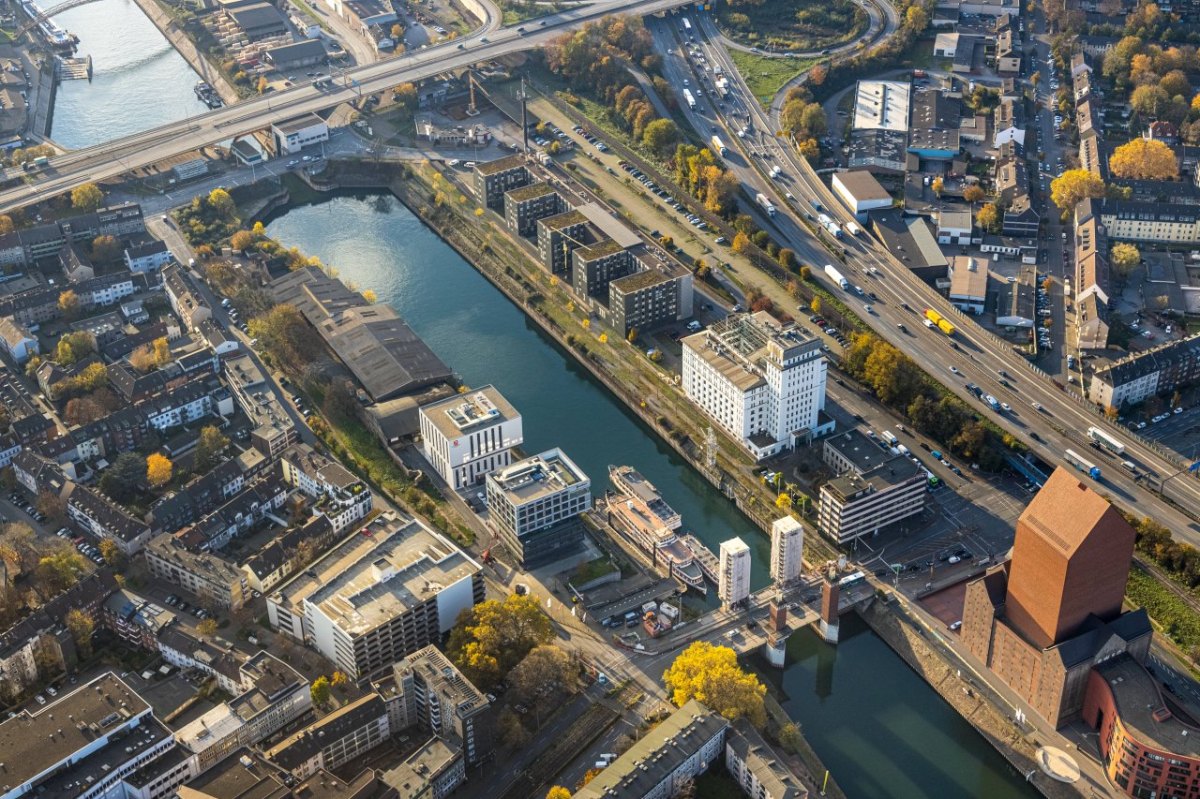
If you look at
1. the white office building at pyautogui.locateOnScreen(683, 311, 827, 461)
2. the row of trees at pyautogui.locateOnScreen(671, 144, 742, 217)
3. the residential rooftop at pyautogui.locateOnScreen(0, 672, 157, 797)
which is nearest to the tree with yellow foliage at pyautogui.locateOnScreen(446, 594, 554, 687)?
the residential rooftop at pyautogui.locateOnScreen(0, 672, 157, 797)

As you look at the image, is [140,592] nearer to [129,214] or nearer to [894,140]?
[129,214]

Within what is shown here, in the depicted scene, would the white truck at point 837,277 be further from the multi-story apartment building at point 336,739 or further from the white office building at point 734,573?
the multi-story apartment building at point 336,739

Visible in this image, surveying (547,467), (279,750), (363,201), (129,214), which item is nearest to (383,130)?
(363,201)

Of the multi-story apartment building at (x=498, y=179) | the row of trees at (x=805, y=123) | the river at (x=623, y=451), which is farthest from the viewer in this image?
the row of trees at (x=805, y=123)

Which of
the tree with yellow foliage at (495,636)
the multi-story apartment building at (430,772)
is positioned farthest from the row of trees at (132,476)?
the multi-story apartment building at (430,772)

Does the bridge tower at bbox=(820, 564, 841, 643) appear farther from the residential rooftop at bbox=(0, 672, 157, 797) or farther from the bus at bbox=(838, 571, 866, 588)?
the residential rooftop at bbox=(0, 672, 157, 797)
